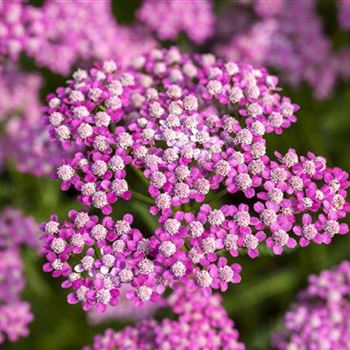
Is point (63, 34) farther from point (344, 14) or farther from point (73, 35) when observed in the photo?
point (344, 14)

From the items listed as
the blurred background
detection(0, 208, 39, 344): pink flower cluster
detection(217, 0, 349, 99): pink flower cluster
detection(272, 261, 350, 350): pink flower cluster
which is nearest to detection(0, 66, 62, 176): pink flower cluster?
the blurred background

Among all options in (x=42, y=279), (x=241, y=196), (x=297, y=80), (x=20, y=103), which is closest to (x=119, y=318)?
(x=42, y=279)

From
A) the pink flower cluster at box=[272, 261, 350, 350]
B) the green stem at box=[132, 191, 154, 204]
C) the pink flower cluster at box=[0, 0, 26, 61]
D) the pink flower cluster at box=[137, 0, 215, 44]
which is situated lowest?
the pink flower cluster at box=[272, 261, 350, 350]

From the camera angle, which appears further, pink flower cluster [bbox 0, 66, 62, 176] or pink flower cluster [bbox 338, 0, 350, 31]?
pink flower cluster [bbox 338, 0, 350, 31]

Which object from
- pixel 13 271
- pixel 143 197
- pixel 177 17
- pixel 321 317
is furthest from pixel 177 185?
pixel 177 17

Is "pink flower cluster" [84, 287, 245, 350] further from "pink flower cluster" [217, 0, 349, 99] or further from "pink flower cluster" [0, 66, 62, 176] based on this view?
"pink flower cluster" [217, 0, 349, 99]

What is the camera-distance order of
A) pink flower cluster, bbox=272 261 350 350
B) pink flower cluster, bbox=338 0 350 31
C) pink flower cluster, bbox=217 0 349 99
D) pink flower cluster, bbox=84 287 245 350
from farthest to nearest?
pink flower cluster, bbox=217 0 349 99
pink flower cluster, bbox=338 0 350 31
pink flower cluster, bbox=272 261 350 350
pink flower cluster, bbox=84 287 245 350
